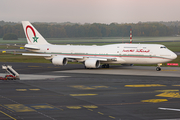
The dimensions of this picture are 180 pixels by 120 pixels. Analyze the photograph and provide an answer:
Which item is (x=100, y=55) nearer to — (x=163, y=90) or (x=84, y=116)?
(x=163, y=90)

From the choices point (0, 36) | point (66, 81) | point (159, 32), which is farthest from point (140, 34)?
point (66, 81)

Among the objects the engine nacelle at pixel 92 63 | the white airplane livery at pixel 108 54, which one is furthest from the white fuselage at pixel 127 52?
the engine nacelle at pixel 92 63

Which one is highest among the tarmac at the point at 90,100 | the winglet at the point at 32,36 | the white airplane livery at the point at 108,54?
the winglet at the point at 32,36

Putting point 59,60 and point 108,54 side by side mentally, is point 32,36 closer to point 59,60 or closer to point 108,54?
point 59,60

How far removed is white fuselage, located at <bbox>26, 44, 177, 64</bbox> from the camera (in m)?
45.3

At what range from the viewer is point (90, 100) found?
78.0ft

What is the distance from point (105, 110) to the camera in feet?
66.6

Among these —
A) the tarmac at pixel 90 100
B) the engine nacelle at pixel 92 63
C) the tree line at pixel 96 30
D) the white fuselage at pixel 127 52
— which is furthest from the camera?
the tree line at pixel 96 30

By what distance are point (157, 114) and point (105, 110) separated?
3479mm

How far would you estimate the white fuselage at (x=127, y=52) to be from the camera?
4531cm

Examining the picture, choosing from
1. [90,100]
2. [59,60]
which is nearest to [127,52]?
[59,60]

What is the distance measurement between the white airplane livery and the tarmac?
34.2 feet

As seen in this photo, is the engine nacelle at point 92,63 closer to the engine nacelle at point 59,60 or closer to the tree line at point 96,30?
the engine nacelle at point 59,60

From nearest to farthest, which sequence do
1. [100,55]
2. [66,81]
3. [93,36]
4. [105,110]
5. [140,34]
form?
[105,110] < [66,81] < [100,55] < [140,34] < [93,36]
